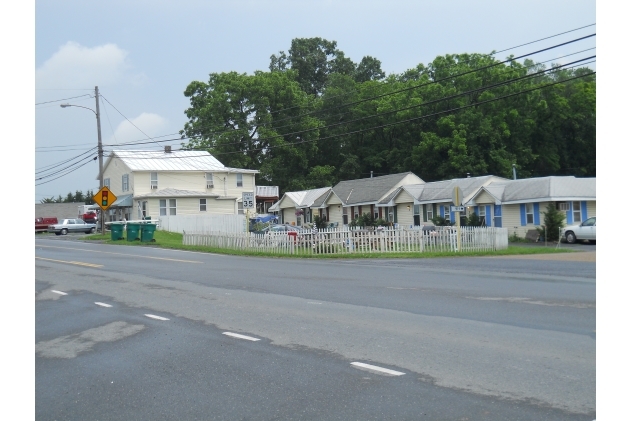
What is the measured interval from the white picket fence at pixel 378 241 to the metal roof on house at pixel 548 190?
12598mm

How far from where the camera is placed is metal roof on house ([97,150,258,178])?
5975cm

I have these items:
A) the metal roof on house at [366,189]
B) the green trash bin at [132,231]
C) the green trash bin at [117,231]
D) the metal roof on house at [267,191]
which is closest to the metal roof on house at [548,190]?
the metal roof on house at [366,189]

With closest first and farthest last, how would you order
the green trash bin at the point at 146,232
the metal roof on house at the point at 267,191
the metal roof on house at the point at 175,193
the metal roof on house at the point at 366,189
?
the green trash bin at the point at 146,232 < the metal roof on house at the point at 175,193 < the metal roof on house at the point at 366,189 < the metal roof on house at the point at 267,191

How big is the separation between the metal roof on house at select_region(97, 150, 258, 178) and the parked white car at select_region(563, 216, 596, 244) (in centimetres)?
3283

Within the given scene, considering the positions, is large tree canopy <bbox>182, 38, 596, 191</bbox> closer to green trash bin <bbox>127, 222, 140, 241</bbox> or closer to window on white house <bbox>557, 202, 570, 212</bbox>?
window on white house <bbox>557, 202, 570, 212</bbox>

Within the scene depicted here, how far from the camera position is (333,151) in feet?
271

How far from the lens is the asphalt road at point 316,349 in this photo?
22.6ft

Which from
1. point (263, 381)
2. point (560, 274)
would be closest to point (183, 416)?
point (263, 381)

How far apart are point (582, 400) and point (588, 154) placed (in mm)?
74740

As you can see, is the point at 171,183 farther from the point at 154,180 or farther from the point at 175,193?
the point at 175,193

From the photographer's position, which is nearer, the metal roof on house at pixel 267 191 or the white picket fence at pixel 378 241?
the white picket fence at pixel 378 241

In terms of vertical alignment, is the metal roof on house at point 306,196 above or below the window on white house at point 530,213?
above

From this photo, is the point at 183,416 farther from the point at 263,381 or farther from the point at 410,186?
the point at 410,186

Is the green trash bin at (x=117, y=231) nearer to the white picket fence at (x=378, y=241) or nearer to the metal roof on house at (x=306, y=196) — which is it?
the white picket fence at (x=378, y=241)
